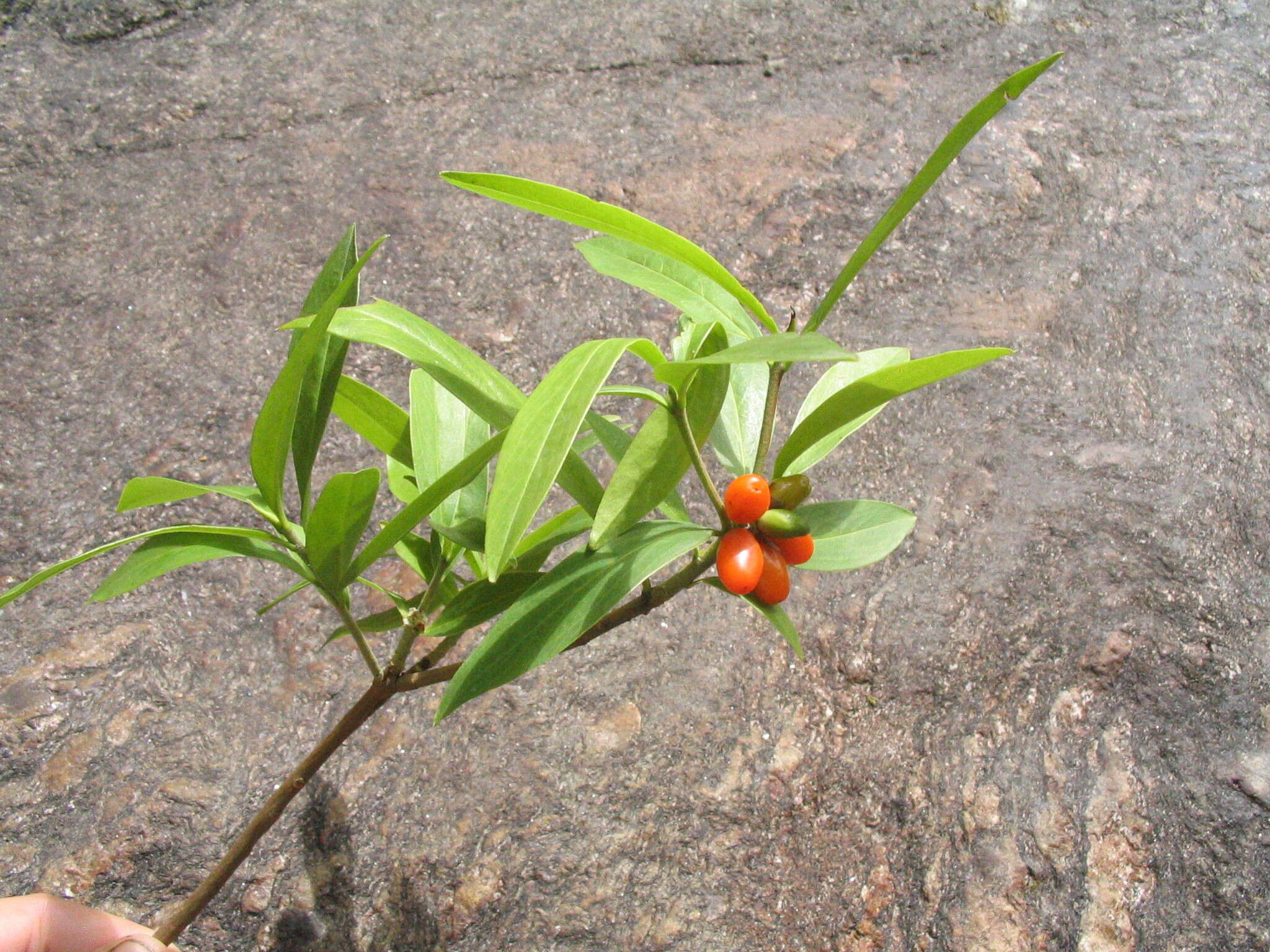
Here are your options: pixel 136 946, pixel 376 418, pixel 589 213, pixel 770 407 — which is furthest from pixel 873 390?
pixel 136 946

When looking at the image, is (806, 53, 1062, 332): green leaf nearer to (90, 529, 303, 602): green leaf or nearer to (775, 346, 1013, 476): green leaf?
(775, 346, 1013, 476): green leaf

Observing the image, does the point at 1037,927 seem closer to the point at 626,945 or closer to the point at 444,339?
the point at 626,945

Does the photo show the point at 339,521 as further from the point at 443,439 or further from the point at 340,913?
the point at 340,913

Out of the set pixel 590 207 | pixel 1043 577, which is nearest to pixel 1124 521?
pixel 1043 577

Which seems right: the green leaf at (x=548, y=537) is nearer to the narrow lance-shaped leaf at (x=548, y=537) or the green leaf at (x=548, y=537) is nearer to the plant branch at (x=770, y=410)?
the narrow lance-shaped leaf at (x=548, y=537)

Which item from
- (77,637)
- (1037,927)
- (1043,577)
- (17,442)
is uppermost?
(17,442)

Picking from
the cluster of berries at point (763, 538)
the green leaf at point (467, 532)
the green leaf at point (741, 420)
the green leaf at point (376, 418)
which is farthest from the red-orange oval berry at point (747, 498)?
the green leaf at point (376, 418)
